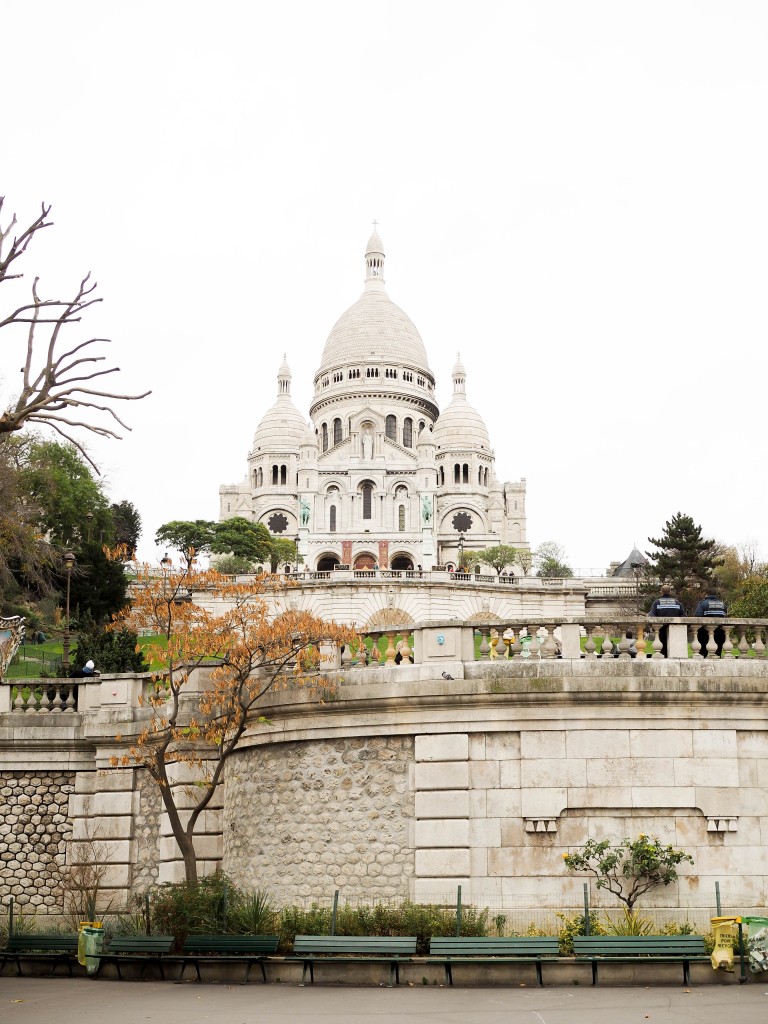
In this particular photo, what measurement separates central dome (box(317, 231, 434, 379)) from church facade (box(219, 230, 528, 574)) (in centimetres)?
16

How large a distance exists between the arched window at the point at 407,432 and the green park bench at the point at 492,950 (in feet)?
436

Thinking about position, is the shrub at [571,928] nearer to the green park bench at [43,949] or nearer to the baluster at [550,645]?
the baluster at [550,645]

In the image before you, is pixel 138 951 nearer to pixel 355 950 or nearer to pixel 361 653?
pixel 355 950

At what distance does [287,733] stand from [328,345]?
143 metres

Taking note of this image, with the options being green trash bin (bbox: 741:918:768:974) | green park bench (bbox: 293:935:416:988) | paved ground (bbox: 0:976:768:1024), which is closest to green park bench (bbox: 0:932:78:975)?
paved ground (bbox: 0:976:768:1024)

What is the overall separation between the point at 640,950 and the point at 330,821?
4852 millimetres

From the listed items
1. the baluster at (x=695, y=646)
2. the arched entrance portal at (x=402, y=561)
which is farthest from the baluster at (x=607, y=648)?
the arched entrance portal at (x=402, y=561)

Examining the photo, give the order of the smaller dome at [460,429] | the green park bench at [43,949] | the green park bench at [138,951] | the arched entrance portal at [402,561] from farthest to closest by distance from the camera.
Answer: the smaller dome at [460,429] → the arched entrance portal at [402,561] → the green park bench at [43,949] → the green park bench at [138,951]

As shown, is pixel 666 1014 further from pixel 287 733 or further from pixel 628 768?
pixel 287 733

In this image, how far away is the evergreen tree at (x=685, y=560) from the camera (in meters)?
67.9

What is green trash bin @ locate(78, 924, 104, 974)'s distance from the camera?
1759 centimetres

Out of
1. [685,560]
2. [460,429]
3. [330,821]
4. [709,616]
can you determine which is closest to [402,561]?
[460,429]

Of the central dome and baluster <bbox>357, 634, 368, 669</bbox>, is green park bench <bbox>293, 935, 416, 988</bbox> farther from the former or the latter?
the central dome

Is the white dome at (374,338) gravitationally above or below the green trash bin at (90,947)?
above
